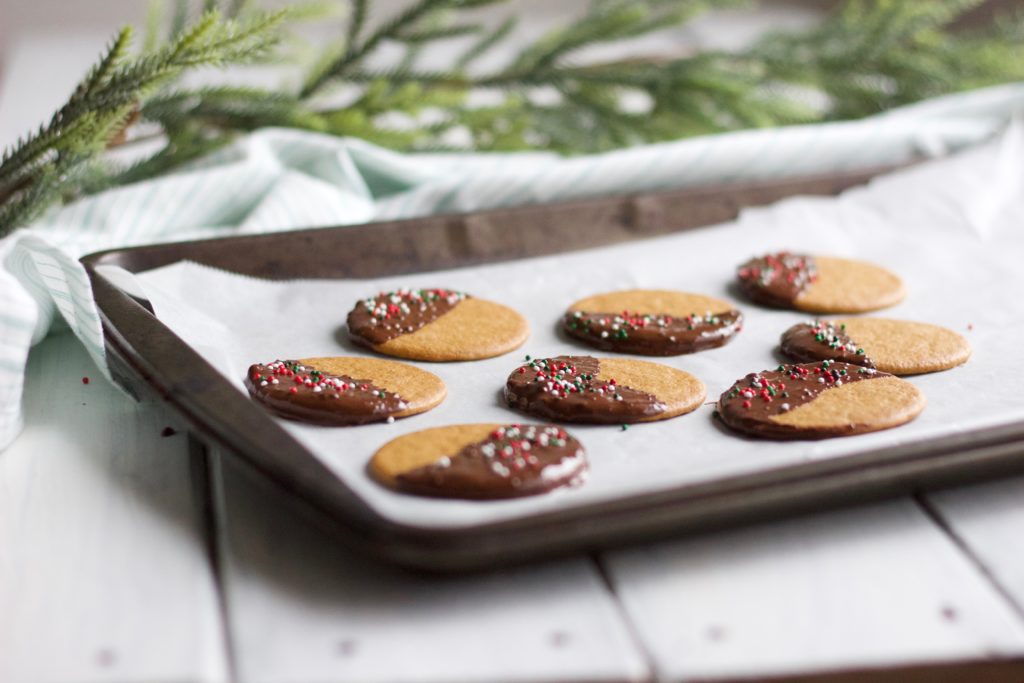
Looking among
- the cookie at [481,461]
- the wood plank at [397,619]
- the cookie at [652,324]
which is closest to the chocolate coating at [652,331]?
the cookie at [652,324]

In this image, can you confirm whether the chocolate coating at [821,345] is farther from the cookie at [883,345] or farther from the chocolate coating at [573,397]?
the chocolate coating at [573,397]

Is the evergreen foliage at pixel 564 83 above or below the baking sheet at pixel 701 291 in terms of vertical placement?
above

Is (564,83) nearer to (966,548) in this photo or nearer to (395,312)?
A: (395,312)

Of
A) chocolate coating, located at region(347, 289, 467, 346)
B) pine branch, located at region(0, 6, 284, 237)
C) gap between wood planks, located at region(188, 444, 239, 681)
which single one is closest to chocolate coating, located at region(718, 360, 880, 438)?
chocolate coating, located at region(347, 289, 467, 346)

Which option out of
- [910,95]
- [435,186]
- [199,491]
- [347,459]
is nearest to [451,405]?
[347,459]

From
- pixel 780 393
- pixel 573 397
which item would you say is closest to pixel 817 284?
pixel 780 393

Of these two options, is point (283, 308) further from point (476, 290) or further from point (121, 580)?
point (121, 580)
